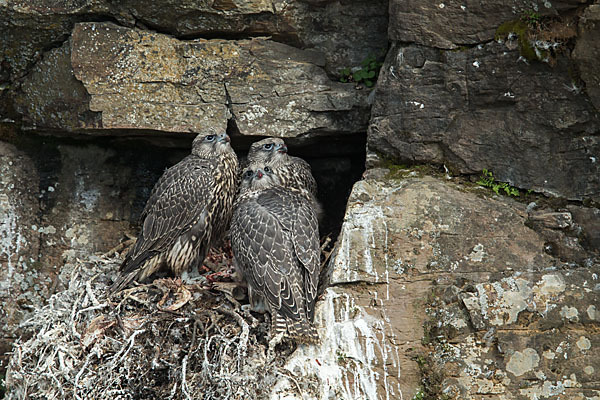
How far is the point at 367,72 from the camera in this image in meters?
6.14

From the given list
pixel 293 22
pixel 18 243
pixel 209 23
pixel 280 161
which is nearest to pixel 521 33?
pixel 293 22

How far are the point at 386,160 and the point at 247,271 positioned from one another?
1.39m

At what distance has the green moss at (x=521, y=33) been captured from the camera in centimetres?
500

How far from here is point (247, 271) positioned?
5.29m

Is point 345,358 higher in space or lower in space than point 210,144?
lower

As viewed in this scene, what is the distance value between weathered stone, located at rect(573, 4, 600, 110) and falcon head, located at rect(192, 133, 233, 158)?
9.15 ft

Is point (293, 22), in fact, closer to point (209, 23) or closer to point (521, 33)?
point (209, 23)

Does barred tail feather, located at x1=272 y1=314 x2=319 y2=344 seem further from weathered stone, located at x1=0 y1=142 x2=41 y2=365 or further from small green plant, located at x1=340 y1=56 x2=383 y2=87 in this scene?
weathered stone, located at x1=0 y1=142 x2=41 y2=365

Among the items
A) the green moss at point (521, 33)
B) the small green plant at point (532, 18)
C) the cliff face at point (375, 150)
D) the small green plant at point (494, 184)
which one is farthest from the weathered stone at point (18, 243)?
the small green plant at point (532, 18)

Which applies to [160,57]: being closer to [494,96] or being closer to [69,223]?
[69,223]

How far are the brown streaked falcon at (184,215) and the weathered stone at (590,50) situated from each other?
9.21 feet

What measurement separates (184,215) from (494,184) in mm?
2463

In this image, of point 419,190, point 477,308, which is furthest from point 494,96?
point 477,308

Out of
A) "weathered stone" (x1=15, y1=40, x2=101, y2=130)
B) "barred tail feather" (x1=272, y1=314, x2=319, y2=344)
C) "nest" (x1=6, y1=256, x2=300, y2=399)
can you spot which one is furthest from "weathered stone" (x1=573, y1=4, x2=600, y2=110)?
"weathered stone" (x1=15, y1=40, x2=101, y2=130)
